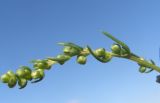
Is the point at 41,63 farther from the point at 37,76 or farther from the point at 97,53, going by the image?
the point at 97,53

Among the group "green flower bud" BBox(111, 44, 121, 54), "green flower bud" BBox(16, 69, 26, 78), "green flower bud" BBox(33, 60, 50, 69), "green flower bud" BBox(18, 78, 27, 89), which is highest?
"green flower bud" BBox(33, 60, 50, 69)

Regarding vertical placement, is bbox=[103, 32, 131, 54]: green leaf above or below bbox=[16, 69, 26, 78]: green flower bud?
below

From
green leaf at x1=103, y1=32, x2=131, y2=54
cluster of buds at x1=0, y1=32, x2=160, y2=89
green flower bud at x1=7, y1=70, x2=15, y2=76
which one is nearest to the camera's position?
green leaf at x1=103, y1=32, x2=131, y2=54

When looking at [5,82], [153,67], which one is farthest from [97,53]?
[5,82]

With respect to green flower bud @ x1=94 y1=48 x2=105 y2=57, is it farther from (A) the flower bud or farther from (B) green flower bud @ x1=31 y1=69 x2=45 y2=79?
(B) green flower bud @ x1=31 y1=69 x2=45 y2=79

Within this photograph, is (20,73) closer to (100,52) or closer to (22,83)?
(22,83)

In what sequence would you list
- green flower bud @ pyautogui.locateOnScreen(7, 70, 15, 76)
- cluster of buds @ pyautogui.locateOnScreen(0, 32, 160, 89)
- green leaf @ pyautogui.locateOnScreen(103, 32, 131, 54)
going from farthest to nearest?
green flower bud @ pyautogui.locateOnScreen(7, 70, 15, 76) → cluster of buds @ pyautogui.locateOnScreen(0, 32, 160, 89) → green leaf @ pyautogui.locateOnScreen(103, 32, 131, 54)

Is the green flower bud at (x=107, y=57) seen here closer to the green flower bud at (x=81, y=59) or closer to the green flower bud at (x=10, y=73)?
the green flower bud at (x=81, y=59)

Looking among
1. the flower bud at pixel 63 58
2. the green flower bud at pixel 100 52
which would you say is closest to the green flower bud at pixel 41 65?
the flower bud at pixel 63 58

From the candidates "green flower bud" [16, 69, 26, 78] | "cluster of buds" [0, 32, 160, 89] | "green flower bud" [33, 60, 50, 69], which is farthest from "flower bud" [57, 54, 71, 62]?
"green flower bud" [16, 69, 26, 78]

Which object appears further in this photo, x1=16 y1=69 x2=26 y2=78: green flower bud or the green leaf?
x1=16 y1=69 x2=26 y2=78: green flower bud

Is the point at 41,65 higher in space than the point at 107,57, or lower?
higher

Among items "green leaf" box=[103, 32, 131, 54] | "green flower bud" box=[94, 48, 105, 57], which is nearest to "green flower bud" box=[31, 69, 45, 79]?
"green flower bud" box=[94, 48, 105, 57]

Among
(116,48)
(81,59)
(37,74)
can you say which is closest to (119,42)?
(116,48)
